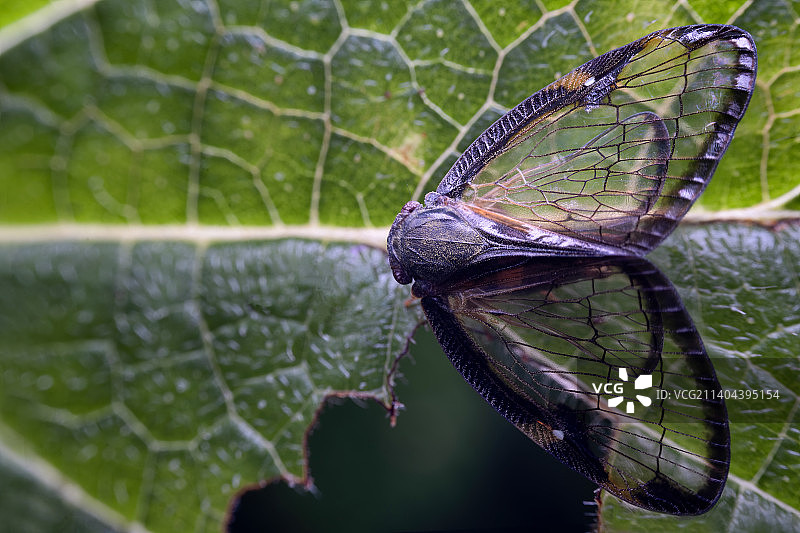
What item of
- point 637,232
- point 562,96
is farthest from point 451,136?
point 637,232

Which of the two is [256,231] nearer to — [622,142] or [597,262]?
[597,262]

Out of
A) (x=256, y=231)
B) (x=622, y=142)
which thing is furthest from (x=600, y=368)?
(x=256, y=231)

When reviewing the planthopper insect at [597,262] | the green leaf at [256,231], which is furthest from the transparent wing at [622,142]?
the green leaf at [256,231]

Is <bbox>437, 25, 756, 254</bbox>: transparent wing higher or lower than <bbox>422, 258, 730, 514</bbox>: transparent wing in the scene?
higher

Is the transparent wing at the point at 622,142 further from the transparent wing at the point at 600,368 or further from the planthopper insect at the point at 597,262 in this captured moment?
the transparent wing at the point at 600,368

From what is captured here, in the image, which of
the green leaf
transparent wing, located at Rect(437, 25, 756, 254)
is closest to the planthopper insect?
transparent wing, located at Rect(437, 25, 756, 254)

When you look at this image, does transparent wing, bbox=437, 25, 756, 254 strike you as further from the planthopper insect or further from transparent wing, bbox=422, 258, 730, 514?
transparent wing, bbox=422, 258, 730, 514

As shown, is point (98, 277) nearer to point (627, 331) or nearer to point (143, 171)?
point (143, 171)
